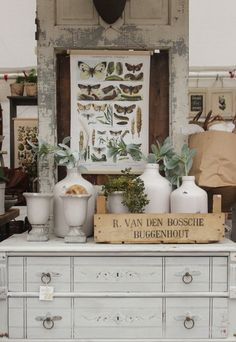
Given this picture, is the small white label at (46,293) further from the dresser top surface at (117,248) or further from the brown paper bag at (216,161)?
the brown paper bag at (216,161)

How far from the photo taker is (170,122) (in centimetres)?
284

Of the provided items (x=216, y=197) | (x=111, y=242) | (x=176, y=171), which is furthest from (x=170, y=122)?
(x=111, y=242)

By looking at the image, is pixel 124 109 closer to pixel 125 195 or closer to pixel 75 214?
pixel 125 195

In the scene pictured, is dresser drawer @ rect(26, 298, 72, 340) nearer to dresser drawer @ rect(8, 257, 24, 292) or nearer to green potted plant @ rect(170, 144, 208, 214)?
dresser drawer @ rect(8, 257, 24, 292)

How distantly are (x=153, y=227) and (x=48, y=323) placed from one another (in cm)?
65

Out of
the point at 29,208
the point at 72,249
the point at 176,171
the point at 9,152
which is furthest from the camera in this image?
the point at 9,152

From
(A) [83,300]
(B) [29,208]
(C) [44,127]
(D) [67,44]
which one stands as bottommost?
(A) [83,300]

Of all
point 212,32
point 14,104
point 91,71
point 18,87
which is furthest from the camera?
point 14,104

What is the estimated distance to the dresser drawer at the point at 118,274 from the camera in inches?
92.9

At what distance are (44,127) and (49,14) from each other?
61cm

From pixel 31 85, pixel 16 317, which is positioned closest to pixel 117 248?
pixel 16 317

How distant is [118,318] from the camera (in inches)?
92.9

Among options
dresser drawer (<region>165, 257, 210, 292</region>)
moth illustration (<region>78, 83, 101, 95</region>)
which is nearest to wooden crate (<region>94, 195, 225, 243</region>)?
dresser drawer (<region>165, 257, 210, 292</region>)

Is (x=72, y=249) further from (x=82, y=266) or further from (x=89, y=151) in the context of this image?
(x=89, y=151)
